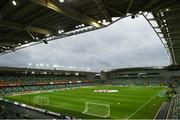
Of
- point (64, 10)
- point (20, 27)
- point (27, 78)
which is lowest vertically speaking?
point (27, 78)

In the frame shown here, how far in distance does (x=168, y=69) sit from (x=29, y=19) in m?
99.0

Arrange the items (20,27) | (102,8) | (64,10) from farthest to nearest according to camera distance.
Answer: (20,27), (64,10), (102,8)

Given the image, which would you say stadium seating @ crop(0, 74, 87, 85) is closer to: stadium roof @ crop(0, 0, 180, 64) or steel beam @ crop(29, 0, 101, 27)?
stadium roof @ crop(0, 0, 180, 64)

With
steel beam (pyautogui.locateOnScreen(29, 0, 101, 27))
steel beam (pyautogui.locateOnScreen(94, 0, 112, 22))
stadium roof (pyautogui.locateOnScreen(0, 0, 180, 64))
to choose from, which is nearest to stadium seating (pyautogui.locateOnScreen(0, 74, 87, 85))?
stadium roof (pyautogui.locateOnScreen(0, 0, 180, 64))

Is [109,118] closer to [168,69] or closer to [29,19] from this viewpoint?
[29,19]

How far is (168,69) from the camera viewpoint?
104312 mm

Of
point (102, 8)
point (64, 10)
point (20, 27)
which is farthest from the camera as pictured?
point (20, 27)

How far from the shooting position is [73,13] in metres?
14.5

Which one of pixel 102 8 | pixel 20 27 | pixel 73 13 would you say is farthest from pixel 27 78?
pixel 102 8

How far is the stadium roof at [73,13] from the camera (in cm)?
1321

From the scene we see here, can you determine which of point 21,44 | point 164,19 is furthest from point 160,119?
point 21,44

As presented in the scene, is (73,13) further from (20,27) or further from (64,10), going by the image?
(20,27)

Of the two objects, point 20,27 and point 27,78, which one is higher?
point 20,27

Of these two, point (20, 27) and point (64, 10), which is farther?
point (20, 27)
